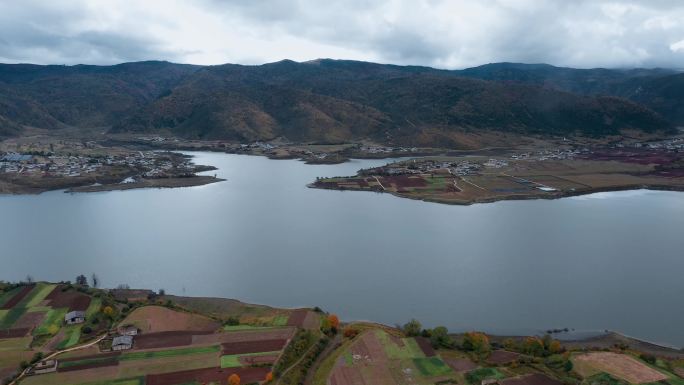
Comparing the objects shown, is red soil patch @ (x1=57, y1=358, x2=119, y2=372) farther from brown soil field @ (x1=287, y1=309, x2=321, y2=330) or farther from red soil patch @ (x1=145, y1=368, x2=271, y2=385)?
brown soil field @ (x1=287, y1=309, x2=321, y2=330)

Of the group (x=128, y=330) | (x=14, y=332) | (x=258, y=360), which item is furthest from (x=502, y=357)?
(x=14, y=332)

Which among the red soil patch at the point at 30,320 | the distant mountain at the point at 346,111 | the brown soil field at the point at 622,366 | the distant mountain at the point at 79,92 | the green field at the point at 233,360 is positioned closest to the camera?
the brown soil field at the point at 622,366

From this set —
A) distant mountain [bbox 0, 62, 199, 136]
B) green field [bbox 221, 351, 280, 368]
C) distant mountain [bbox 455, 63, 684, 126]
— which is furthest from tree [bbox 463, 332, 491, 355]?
distant mountain [bbox 455, 63, 684, 126]

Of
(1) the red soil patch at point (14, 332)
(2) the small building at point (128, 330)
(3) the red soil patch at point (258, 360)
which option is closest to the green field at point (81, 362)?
(2) the small building at point (128, 330)

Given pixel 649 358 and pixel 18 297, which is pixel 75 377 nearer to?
pixel 18 297

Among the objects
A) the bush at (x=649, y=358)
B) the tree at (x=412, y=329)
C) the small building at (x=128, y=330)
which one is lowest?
the small building at (x=128, y=330)

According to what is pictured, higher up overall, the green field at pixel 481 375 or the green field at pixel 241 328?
the green field at pixel 481 375

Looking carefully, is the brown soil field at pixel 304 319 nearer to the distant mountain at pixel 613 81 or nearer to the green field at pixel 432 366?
the green field at pixel 432 366
